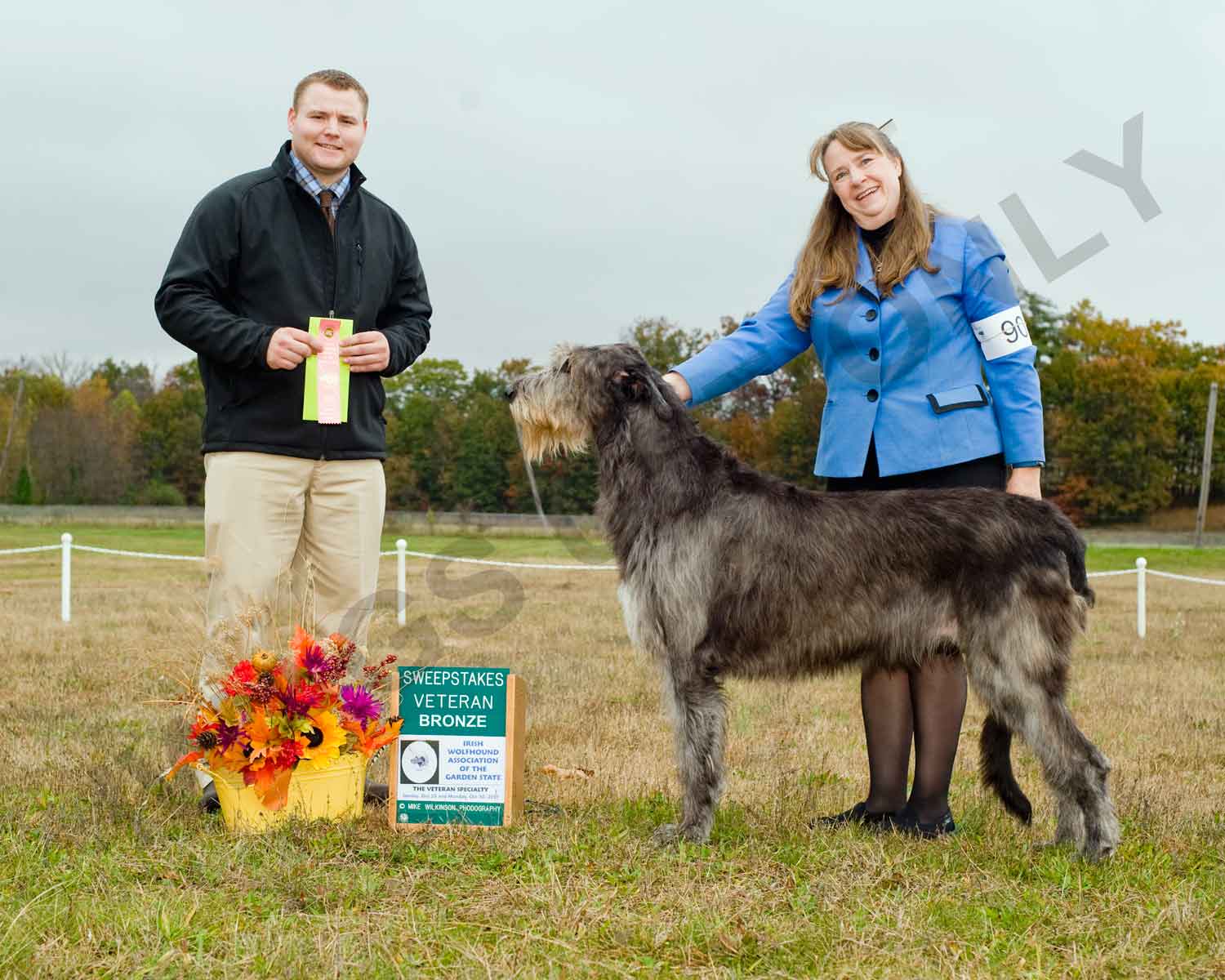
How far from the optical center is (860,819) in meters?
4.48

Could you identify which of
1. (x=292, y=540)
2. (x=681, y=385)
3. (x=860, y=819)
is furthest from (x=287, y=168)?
(x=860, y=819)

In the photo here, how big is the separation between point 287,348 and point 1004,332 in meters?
2.82

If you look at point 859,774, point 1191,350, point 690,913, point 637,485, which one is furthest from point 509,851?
point 1191,350

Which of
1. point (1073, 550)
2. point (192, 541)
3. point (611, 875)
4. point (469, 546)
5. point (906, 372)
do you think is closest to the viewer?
point (611, 875)

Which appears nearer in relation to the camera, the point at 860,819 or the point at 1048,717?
the point at 1048,717

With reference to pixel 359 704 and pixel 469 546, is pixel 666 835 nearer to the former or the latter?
pixel 359 704

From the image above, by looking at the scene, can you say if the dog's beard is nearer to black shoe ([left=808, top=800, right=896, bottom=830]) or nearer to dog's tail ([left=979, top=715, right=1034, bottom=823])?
black shoe ([left=808, top=800, right=896, bottom=830])

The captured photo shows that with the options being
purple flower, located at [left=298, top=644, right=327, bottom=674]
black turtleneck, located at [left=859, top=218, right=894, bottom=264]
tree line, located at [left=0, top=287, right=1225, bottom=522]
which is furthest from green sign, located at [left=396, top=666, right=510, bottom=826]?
tree line, located at [left=0, top=287, right=1225, bottom=522]

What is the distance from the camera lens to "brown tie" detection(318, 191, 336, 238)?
4.65m

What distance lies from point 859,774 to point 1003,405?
219 cm

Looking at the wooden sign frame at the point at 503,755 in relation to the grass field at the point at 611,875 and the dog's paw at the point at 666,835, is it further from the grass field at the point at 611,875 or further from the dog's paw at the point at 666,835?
the dog's paw at the point at 666,835

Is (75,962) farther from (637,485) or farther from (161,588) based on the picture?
(161,588)

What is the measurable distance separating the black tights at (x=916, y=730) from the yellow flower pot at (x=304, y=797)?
2088mm

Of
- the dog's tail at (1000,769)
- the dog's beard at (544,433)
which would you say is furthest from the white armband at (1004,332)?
the dog's beard at (544,433)
